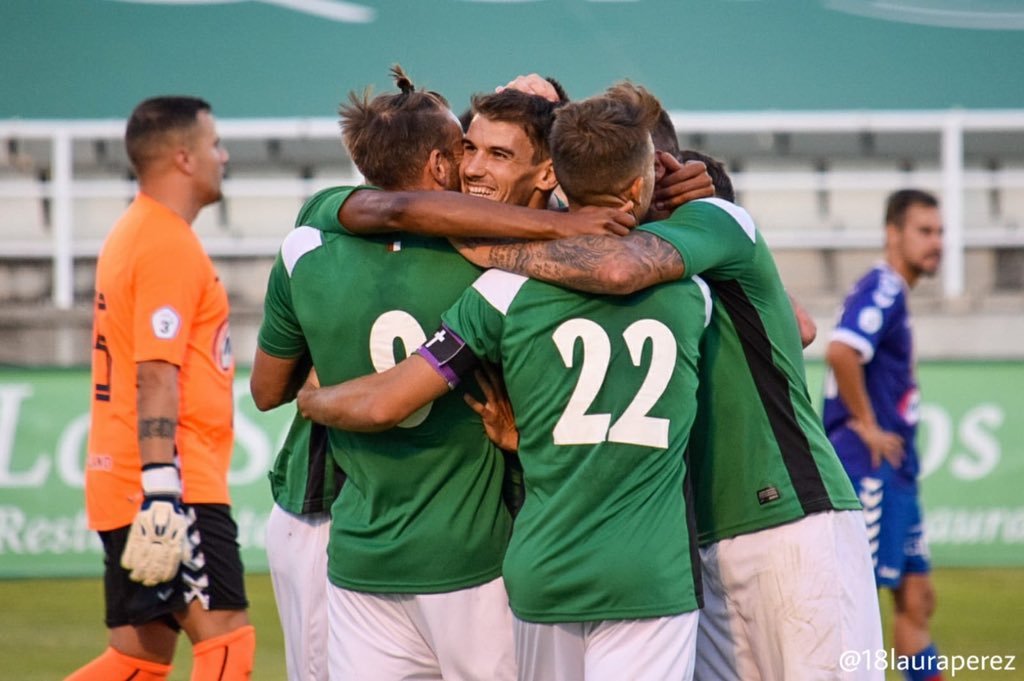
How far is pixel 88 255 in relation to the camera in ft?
43.2

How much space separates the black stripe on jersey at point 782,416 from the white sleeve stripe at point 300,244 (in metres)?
1.09

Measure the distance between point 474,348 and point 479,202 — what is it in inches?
15.2

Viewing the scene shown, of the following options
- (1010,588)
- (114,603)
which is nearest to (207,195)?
(114,603)

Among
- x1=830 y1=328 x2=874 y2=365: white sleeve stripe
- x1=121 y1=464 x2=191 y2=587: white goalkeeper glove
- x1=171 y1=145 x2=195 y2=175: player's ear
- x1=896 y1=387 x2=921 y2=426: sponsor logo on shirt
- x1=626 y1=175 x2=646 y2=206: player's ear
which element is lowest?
x1=121 y1=464 x2=191 y2=587: white goalkeeper glove

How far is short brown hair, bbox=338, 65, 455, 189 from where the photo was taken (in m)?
3.78

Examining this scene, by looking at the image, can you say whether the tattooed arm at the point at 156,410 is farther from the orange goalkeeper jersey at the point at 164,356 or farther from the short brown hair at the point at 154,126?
the short brown hair at the point at 154,126

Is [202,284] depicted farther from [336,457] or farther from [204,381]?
[336,457]

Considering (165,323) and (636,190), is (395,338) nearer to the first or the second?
(636,190)

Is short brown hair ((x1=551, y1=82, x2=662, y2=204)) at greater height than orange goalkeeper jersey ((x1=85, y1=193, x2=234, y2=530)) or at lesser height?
greater

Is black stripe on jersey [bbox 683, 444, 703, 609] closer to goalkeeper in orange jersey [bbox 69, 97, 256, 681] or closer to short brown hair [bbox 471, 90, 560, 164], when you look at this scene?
short brown hair [bbox 471, 90, 560, 164]

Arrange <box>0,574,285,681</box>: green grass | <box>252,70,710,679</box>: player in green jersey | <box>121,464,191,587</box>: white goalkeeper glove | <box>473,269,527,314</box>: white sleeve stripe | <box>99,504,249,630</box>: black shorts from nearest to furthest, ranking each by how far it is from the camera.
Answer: <box>473,269,527,314</box>: white sleeve stripe < <box>252,70,710,679</box>: player in green jersey < <box>121,464,191,587</box>: white goalkeeper glove < <box>99,504,249,630</box>: black shorts < <box>0,574,285,681</box>: green grass

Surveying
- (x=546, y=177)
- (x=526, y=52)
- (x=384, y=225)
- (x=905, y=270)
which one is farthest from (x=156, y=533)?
(x=526, y=52)

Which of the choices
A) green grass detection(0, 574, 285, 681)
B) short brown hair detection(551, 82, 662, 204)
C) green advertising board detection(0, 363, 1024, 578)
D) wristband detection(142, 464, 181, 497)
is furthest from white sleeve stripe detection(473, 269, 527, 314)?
green advertising board detection(0, 363, 1024, 578)

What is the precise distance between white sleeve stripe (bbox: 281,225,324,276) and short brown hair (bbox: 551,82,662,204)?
2.39 ft
